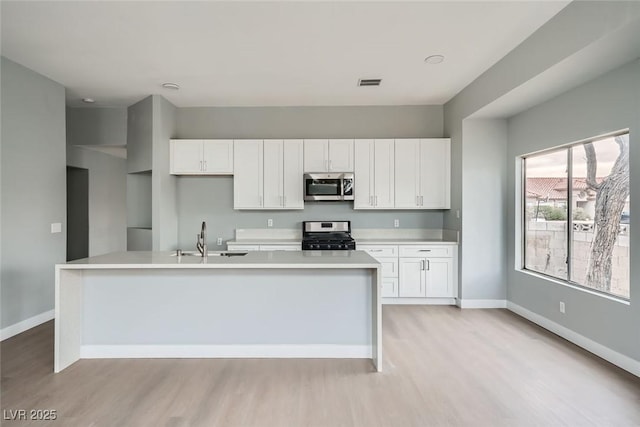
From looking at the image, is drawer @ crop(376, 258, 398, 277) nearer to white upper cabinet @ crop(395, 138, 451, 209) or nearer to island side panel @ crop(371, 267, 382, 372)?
white upper cabinet @ crop(395, 138, 451, 209)

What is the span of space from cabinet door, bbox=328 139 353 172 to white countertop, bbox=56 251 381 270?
199 centimetres

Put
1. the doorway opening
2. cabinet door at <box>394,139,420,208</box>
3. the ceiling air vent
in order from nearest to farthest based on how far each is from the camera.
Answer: the ceiling air vent → cabinet door at <box>394,139,420,208</box> → the doorway opening

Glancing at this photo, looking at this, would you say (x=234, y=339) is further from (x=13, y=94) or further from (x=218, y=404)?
Answer: (x=13, y=94)

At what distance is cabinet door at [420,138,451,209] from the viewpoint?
4.52 metres

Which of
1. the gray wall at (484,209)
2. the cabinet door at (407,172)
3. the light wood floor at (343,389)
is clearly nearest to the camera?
the light wood floor at (343,389)

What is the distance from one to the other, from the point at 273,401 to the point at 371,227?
10.1ft

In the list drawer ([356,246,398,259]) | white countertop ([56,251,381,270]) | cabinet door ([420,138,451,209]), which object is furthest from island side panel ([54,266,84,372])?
cabinet door ([420,138,451,209])

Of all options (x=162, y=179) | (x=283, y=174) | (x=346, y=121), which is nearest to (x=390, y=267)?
(x=283, y=174)

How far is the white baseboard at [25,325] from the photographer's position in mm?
3156

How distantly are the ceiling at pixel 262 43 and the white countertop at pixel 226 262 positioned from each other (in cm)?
187

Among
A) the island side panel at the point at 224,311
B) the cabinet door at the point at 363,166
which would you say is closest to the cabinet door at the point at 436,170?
the cabinet door at the point at 363,166

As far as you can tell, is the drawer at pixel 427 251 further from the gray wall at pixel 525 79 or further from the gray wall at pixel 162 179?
the gray wall at pixel 162 179

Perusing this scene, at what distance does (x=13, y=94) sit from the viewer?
3305mm

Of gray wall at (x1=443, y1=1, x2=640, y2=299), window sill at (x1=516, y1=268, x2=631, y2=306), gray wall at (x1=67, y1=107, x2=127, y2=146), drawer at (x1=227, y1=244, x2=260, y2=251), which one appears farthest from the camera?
gray wall at (x1=67, y1=107, x2=127, y2=146)
